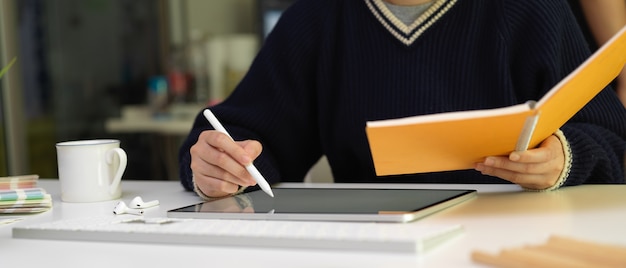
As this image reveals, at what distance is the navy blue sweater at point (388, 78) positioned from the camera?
1.24 meters

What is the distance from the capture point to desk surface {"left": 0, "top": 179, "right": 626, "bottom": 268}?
715 millimetres

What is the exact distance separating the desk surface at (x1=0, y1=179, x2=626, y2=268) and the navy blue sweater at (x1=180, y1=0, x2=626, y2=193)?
0.16 m

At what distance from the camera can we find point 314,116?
4.85 ft

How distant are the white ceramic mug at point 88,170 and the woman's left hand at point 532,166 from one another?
1.73 feet

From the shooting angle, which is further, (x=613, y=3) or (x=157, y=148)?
(x=157, y=148)

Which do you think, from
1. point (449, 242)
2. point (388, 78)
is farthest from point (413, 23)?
point (449, 242)

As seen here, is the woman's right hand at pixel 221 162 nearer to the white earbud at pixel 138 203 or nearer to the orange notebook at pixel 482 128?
the white earbud at pixel 138 203

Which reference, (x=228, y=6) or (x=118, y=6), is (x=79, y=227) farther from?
(x=228, y=6)

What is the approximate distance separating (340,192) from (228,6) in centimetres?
332

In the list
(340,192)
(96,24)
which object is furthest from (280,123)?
(96,24)

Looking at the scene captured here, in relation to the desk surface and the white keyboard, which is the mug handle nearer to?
the desk surface

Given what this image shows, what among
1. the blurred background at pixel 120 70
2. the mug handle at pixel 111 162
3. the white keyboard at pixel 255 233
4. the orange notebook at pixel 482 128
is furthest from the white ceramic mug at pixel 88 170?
the blurred background at pixel 120 70

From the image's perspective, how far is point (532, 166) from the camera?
98cm

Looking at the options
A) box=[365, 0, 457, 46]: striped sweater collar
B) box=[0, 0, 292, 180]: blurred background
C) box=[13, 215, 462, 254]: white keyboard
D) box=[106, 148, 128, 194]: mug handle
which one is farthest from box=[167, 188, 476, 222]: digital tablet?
box=[0, 0, 292, 180]: blurred background
